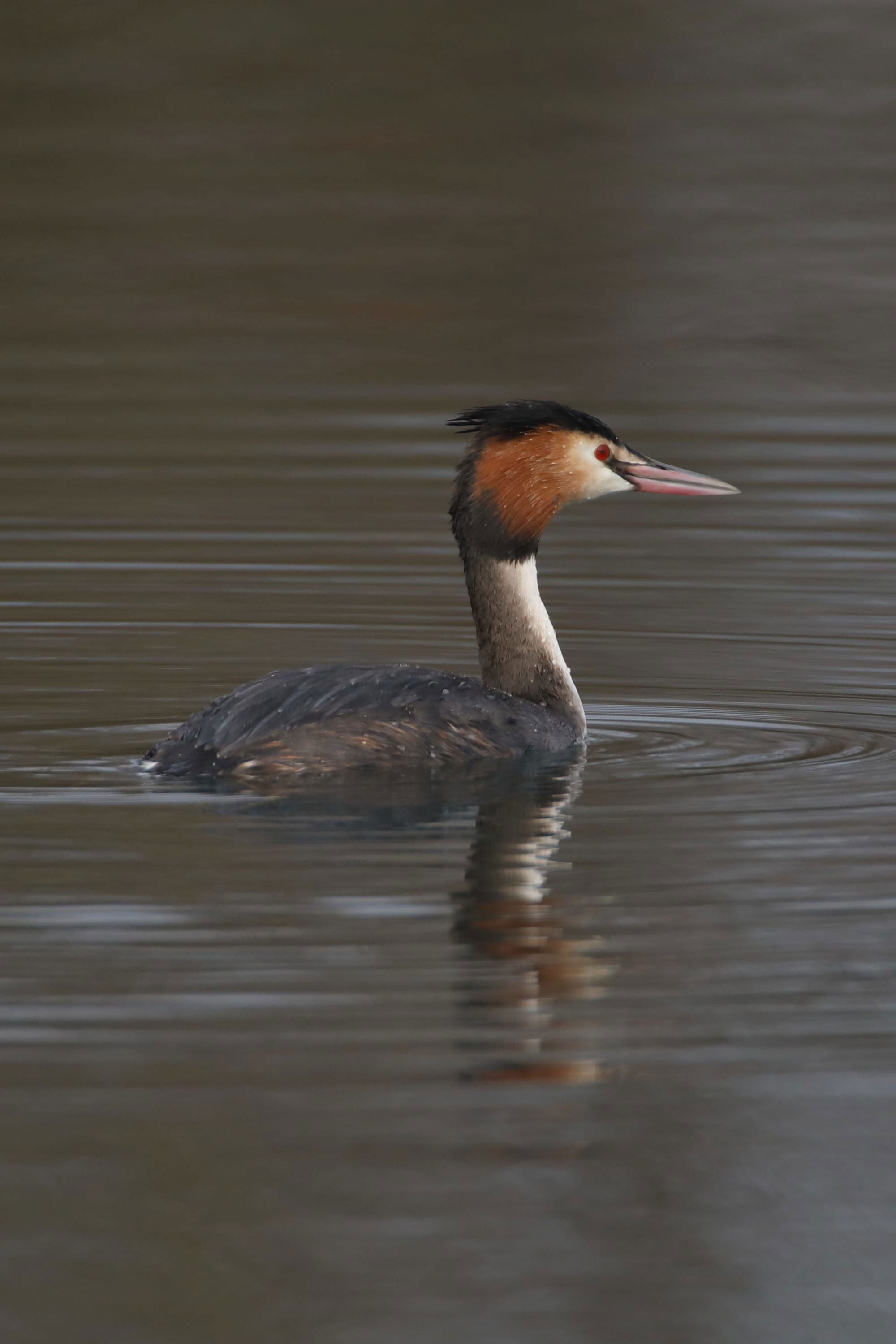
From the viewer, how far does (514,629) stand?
7.99m

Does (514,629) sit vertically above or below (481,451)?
below

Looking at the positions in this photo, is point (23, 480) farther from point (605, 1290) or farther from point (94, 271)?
point (605, 1290)

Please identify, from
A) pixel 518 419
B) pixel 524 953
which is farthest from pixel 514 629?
pixel 524 953

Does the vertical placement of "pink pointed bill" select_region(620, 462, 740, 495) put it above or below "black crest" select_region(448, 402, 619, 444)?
below

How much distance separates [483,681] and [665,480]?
35.7 inches

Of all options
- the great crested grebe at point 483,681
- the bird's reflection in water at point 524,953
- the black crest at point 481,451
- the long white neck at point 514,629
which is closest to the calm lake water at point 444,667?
the bird's reflection in water at point 524,953

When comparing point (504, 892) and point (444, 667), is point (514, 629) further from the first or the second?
point (504, 892)

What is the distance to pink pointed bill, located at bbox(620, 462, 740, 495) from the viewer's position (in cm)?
806

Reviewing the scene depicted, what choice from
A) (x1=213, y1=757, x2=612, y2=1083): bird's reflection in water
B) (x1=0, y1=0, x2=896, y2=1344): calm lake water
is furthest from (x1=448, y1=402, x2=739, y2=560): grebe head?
(x1=213, y1=757, x2=612, y2=1083): bird's reflection in water

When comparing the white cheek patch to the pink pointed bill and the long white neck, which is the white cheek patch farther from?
the long white neck

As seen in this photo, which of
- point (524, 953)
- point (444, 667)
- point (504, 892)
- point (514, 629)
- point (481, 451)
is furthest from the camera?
point (444, 667)

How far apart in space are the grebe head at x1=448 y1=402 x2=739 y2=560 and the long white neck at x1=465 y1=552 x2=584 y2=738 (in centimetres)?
7

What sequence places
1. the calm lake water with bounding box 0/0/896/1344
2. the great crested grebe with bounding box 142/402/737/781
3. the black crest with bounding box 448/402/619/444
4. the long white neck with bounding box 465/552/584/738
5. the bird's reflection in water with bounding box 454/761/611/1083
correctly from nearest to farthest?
1. the calm lake water with bounding box 0/0/896/1344
2. the bird's reflection in water with bounding box 454/761/611/1083
3. the great crested grebe with bounding box 142/402/737/781
4. the black crest with bounding box 448/402/619/444
5. the long white neck with bounding box 465/552/584/738

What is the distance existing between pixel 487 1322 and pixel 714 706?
454 cm
